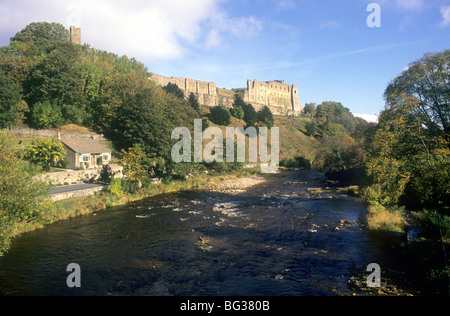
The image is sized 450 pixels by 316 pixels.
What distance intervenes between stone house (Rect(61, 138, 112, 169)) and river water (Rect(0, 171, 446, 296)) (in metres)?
11.6

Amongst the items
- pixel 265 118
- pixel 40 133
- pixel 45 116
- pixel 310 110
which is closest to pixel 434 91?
pixel 40 133

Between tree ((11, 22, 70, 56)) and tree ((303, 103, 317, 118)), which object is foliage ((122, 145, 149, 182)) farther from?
tree ((303, 103, 317, 118))

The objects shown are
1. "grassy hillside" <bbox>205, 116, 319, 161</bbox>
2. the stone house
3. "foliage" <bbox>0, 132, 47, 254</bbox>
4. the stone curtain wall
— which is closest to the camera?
"foliage" <bbox>0, 132, 47, 254</bbox>

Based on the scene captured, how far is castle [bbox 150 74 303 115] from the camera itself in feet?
274

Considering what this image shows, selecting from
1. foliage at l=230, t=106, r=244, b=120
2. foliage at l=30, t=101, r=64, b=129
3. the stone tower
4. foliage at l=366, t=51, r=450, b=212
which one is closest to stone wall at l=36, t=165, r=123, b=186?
foliage at l=30, t=101, r=64, b=129

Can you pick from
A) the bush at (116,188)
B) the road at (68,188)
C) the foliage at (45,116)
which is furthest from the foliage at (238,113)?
the road at (68,188)

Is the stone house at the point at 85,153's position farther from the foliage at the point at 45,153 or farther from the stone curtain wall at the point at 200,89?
the stone curtain wall at the point at 200,89

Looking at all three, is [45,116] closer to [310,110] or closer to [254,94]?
[254,94]

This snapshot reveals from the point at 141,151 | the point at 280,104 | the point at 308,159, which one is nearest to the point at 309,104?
the point at 280,104

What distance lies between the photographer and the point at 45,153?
28.5 m

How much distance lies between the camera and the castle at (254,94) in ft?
274

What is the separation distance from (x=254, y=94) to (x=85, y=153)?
8065cm

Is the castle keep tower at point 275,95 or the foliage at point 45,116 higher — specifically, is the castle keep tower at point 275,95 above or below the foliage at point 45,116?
above

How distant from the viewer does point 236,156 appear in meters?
45.2
